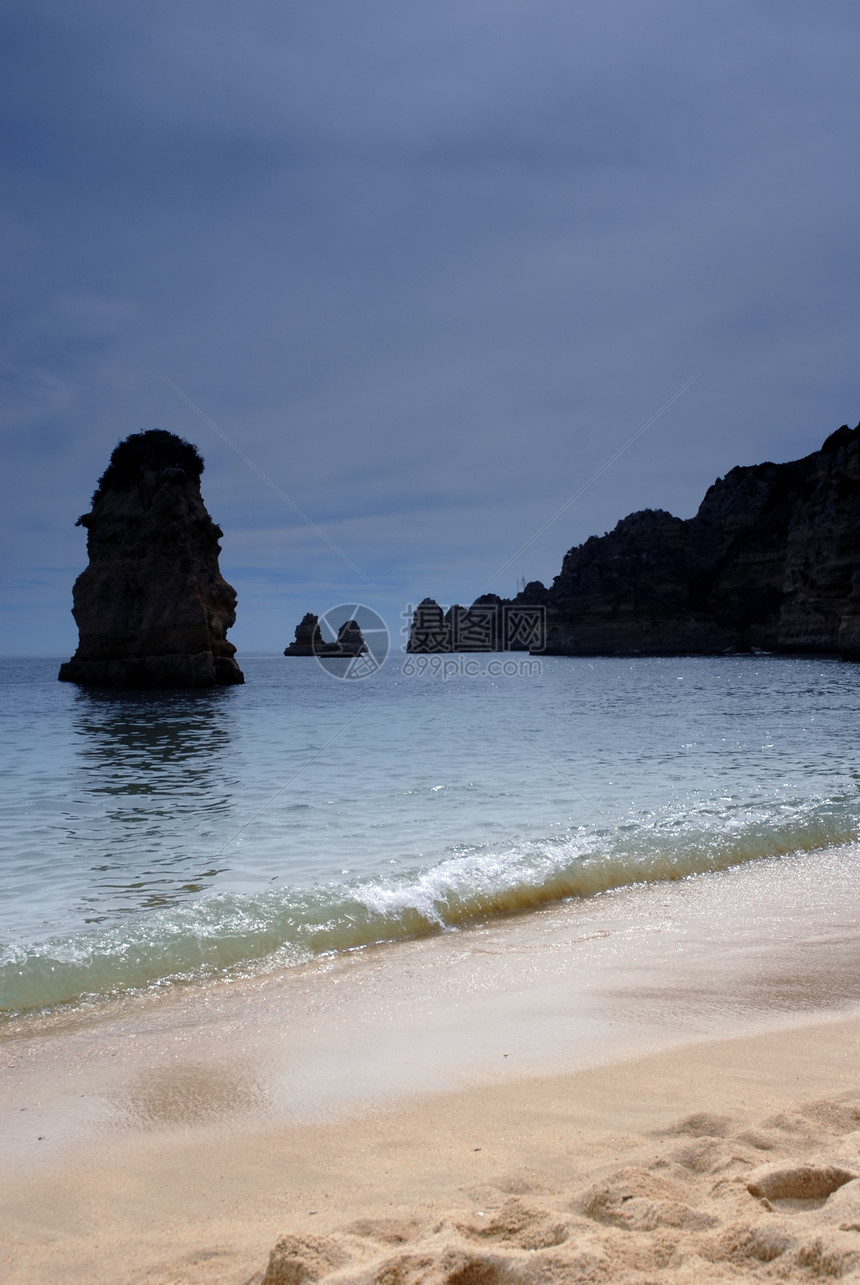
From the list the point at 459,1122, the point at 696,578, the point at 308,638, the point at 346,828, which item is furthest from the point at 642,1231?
the point at 308,638

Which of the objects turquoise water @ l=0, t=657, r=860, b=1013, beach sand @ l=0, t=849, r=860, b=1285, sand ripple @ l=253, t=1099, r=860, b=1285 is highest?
sand ripple @ l=253, t=1099, r=860, b=1285

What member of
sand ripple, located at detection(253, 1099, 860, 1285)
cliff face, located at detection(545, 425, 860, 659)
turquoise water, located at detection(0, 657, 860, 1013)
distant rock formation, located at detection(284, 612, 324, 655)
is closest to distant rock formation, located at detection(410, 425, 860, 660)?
cliff face, located at detection(545, 425, 860, 659)

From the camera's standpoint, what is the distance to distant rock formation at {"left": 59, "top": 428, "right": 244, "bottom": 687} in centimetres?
4181

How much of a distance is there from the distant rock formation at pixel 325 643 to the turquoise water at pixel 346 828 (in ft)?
248

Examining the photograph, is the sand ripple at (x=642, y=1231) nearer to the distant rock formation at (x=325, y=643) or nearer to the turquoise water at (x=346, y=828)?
the turquoise water at (x=346, y=828)

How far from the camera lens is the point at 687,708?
25.8m

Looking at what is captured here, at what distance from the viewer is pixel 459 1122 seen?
280 cm

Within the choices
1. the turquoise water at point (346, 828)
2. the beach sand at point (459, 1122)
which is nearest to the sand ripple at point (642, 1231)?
the beach sand at point (459, 1122)

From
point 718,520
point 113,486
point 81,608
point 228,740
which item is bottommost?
point 228,740

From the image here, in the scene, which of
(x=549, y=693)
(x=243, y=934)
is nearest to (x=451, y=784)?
(x=243, y=934)

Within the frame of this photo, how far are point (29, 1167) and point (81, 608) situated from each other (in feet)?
149

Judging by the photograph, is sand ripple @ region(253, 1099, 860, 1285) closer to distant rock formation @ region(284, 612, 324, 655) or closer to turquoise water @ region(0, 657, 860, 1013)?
turquoise water @ region(0, 657, 860, 1013)

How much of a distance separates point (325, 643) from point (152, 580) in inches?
3358

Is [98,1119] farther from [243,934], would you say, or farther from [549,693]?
[549,693]
